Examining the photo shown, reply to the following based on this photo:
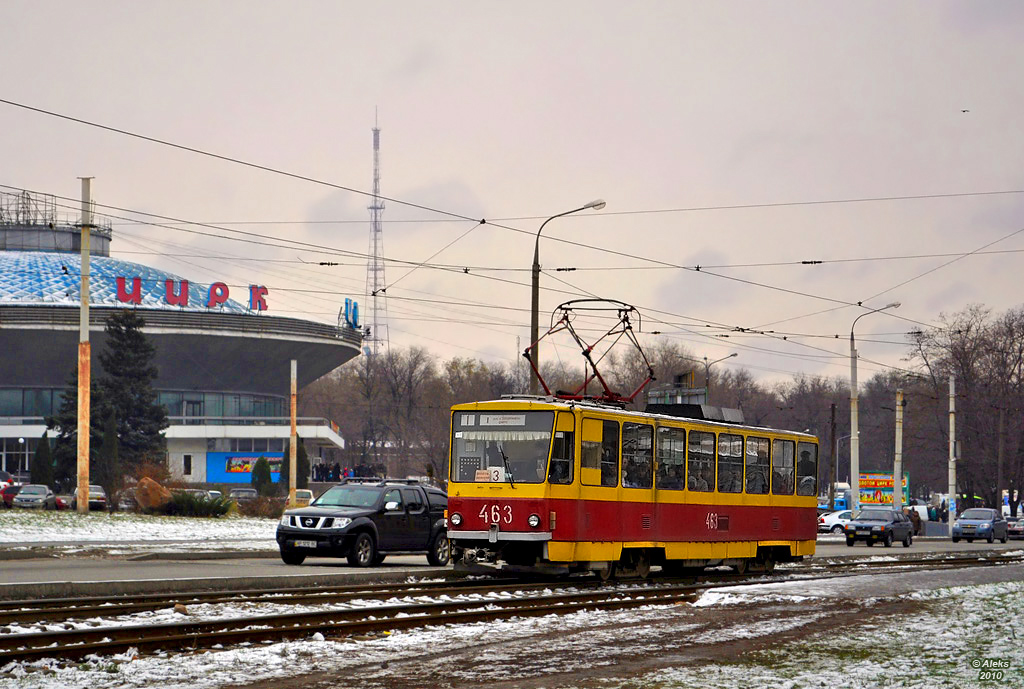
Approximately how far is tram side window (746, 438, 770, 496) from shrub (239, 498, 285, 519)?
2969 cm

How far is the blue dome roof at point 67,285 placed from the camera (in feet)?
330

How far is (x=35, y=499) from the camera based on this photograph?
186 feet

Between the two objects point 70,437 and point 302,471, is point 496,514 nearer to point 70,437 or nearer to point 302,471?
point 70,437

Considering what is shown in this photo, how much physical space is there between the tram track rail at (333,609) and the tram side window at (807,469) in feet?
11.3

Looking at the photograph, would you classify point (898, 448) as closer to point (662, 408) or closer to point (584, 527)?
point (662, 408)

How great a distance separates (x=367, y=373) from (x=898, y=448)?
7934 cm

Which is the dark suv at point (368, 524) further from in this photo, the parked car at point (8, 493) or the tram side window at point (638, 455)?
the parked car at point (8, 493)

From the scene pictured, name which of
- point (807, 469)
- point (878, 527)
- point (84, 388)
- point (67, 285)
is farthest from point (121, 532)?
point (67, 285)

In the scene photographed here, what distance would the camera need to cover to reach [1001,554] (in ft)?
123

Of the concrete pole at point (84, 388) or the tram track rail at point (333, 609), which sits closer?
the tram track rail at point (333, 609)

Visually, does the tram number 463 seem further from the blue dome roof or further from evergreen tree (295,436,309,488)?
the blue dome roof

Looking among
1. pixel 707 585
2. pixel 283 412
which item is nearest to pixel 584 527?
pixel 707 585

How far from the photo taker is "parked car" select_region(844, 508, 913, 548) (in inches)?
1790

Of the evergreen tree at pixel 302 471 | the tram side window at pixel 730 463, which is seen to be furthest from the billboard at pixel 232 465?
the tram side window at pixel 730 463
